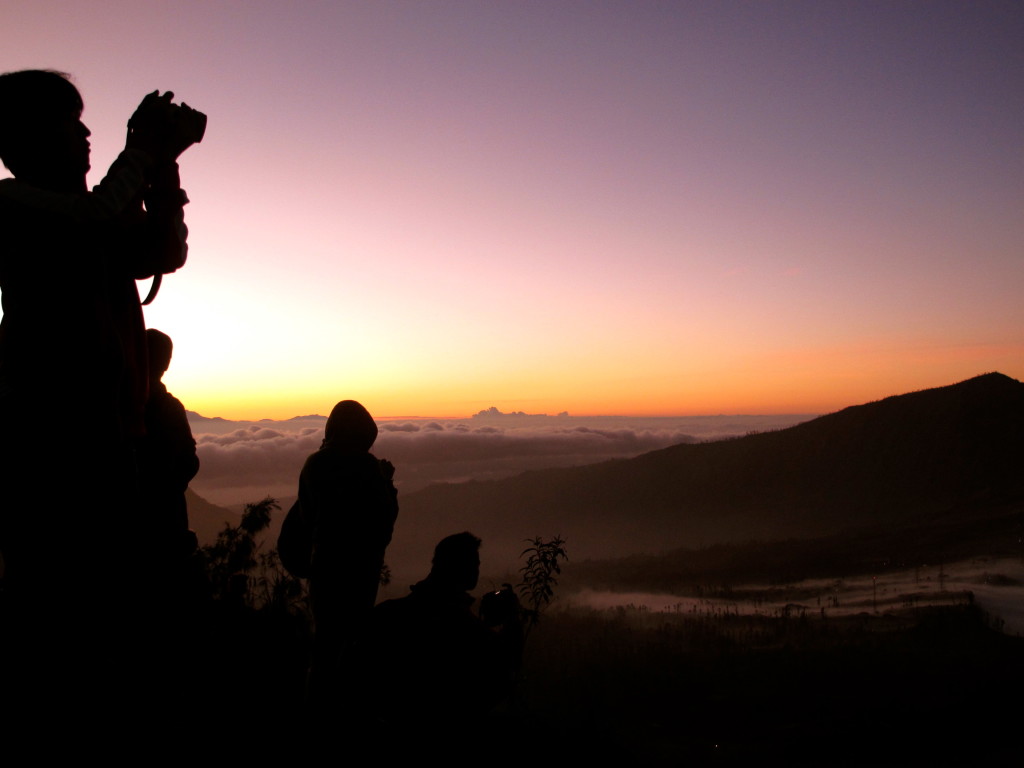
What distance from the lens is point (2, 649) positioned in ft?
6.64

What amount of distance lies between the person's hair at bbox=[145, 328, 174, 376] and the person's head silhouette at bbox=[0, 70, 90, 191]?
4.16ft

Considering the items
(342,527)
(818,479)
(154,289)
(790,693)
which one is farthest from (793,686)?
(818,479)

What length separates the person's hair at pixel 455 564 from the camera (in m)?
3.22

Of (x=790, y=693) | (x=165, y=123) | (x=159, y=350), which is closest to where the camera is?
(x=165, y=123)

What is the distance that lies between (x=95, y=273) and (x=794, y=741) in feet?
38.1

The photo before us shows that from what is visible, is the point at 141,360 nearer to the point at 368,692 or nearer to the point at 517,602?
the point at 368,692

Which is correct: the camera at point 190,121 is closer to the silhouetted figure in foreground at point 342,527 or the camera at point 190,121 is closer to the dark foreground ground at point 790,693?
the silhouetted figure in foreground at point 342,527

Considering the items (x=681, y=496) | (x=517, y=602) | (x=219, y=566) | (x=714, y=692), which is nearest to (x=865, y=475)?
(x=681, y=496)

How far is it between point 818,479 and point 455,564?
70800 millimetres

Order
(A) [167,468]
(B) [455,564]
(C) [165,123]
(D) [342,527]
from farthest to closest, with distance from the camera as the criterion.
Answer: (D) [342,527] < (B) [455,564] < (A) [167,468] < (C) [165,123]

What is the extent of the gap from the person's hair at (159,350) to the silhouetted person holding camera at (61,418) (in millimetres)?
1310

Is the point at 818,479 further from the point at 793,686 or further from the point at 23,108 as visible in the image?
the point at 23,108

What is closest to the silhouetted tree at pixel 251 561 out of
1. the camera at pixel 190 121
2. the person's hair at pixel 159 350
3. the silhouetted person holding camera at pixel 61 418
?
the person's hair at pixel 159 350

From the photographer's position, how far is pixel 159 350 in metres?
3.47
